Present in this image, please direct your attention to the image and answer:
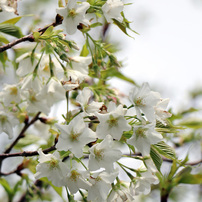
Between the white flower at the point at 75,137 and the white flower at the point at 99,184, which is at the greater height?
the white flower at the point at 75,137

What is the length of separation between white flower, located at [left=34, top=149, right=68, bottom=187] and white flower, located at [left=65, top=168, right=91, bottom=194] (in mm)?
13

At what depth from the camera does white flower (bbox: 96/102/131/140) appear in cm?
86

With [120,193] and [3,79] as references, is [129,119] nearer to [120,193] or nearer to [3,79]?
[120,193]

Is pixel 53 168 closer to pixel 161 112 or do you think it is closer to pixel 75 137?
pixel 75 137

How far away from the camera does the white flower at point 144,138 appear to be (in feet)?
2.88

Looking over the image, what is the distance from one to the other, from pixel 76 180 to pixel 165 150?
0.81 feet

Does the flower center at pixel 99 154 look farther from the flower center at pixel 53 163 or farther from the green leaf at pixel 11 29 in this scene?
the green leaf at pixel 11 29

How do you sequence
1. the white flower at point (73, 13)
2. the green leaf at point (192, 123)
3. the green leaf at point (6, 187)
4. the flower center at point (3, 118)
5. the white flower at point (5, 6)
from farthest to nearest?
the green leaf at point (192, 123) → the green leaf at point (6, 187) → the flower center at point (3, 118) → the white flower at point (5, 6) → the white flower at point (73, 13)

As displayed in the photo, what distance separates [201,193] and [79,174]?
199cm

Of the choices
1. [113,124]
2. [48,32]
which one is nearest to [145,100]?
[113,124]

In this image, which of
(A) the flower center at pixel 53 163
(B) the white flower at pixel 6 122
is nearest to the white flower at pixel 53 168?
(A) the flower center at pixel 53 163

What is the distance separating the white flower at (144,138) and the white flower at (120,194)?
0.57ft

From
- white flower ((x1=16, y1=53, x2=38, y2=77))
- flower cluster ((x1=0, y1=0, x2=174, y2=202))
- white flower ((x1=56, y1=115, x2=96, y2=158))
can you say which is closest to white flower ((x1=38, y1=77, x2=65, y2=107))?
flower cluster ((x1=0, y1=0, x2=174, y2=202))

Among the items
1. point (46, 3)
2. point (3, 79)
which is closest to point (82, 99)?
point (3, 79)
